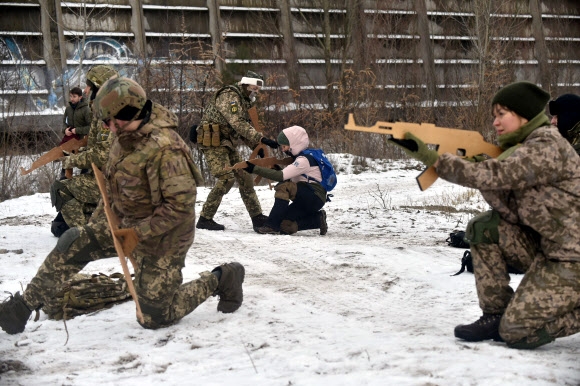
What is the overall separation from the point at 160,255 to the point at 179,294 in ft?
1.07

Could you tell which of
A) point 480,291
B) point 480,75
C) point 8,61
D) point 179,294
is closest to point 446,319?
point 480,291

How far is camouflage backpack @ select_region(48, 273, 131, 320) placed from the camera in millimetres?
5156

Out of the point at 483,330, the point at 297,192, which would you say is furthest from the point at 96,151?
the point at 483,330

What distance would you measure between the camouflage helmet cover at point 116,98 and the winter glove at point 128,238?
0.69m

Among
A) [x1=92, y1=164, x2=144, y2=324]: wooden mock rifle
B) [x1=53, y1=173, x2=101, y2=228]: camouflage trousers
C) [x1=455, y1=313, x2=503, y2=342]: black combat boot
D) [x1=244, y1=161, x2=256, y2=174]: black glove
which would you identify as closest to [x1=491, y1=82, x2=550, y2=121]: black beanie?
[x1=455, y1=313, x2=503, y2=342]: black combat boot

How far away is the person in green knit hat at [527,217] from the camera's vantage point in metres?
3.85

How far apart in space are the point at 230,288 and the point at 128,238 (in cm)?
97

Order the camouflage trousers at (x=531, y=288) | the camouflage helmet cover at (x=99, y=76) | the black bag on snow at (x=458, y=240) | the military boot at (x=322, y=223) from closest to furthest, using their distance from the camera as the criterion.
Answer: the camouflage trousers at (x=531, y=288) → the camouflage helmet cover at (x=99, y=76) → the black bag on snow at (x=458, y=240) → the military boot at (x=322, y=223)

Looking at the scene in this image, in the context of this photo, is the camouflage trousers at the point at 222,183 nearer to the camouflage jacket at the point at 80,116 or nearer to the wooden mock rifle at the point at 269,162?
the wooden mock rifle at the point at 269,162

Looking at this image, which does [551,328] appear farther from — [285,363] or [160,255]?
[160,255]

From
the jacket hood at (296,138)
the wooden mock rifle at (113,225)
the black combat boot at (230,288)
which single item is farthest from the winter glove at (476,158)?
the jacket hood at (296,138)

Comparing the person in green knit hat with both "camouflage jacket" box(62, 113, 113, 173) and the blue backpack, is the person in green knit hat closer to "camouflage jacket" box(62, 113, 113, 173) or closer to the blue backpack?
"camouflage jacket" box(62, 113, 113, 173)

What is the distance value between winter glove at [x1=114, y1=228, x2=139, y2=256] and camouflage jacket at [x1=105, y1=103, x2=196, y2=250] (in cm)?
6

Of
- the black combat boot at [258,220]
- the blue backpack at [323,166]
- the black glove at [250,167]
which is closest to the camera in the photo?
the black glove at [250,167]
